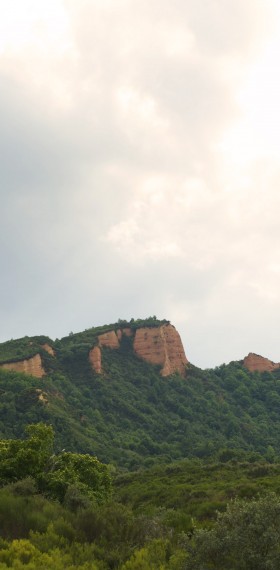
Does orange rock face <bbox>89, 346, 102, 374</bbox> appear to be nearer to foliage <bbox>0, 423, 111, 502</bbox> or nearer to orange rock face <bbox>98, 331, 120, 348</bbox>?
orange rock face <bbox>98, 331, 120, 348</bbox>

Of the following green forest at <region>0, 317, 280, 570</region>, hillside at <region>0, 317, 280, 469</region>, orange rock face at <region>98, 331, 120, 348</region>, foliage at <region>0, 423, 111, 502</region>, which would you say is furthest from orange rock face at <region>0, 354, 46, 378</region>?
foliage at <region>0, 423, 111, 502</region>

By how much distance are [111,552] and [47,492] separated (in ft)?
43.6

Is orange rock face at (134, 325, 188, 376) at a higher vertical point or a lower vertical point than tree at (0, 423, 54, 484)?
higher

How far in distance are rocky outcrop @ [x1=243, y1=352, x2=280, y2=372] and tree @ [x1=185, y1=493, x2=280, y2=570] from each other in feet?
520

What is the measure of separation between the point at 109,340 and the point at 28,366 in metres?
36.4

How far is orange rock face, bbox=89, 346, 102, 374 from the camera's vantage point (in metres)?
135

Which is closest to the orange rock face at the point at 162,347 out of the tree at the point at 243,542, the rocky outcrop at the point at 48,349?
the rocky outcrop at the point at 48,349

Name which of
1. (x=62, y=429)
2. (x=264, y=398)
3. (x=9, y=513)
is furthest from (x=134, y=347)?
(x=9, y=513)

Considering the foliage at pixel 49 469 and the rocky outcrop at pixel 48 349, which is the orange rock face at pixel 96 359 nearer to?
the rocky outcrop at pixel 48 349

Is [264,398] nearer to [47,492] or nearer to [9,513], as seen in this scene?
[47,492]

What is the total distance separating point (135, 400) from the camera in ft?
419

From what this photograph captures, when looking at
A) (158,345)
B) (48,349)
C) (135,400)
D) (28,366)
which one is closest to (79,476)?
(28,366)

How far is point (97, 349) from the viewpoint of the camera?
5438 inches

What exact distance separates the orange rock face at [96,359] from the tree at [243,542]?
123632 mm
